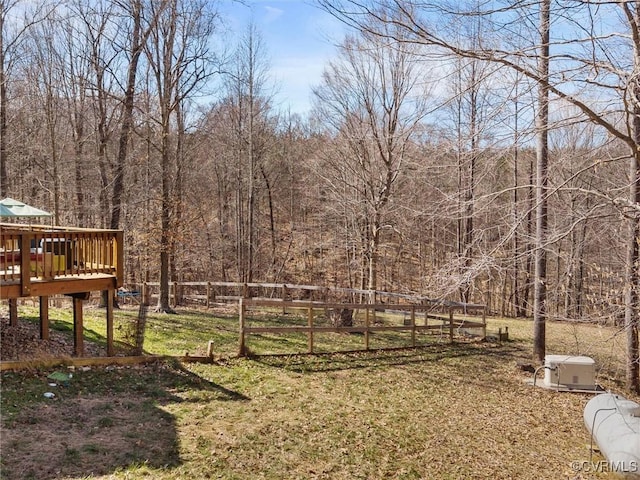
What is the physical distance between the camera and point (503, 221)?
483 centimetres

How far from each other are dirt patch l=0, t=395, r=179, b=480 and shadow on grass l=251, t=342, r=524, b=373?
3248 millimetres

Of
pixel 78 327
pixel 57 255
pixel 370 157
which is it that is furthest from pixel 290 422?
pixel 370 157

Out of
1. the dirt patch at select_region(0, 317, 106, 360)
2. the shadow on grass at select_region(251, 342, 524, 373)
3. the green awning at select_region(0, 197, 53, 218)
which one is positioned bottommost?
the shadow on grass at select_region(251, 342, 524, 373)

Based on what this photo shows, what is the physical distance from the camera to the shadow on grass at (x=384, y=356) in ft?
29.6

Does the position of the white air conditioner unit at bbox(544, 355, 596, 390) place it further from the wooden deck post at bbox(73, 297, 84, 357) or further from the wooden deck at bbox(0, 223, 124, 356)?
the wooden deck post at bbox(73, 297, 84, 357)

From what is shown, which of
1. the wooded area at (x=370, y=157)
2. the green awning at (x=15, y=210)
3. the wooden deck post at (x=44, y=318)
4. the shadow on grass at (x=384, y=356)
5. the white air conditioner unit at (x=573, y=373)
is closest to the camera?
the wooded area at (x=370, y=157)

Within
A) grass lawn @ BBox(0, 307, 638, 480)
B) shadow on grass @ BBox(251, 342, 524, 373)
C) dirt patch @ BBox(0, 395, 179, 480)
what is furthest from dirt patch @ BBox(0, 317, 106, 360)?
shadow on grass @ BBox(251, 342, 524, 373)

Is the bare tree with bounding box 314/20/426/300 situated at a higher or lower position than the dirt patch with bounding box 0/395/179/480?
higher

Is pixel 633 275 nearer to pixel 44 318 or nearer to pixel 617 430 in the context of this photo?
pixel 617 430

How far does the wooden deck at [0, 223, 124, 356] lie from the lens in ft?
23.8

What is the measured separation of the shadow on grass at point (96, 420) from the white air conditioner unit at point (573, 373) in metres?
5.73

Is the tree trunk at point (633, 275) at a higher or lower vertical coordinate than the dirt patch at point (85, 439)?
higher

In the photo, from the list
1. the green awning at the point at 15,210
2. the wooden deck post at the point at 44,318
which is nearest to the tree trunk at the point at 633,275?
the green awning at the point at 15,210

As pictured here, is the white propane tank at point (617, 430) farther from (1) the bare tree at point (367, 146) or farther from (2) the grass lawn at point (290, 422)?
(1) the bare tree at point (367, 146)
